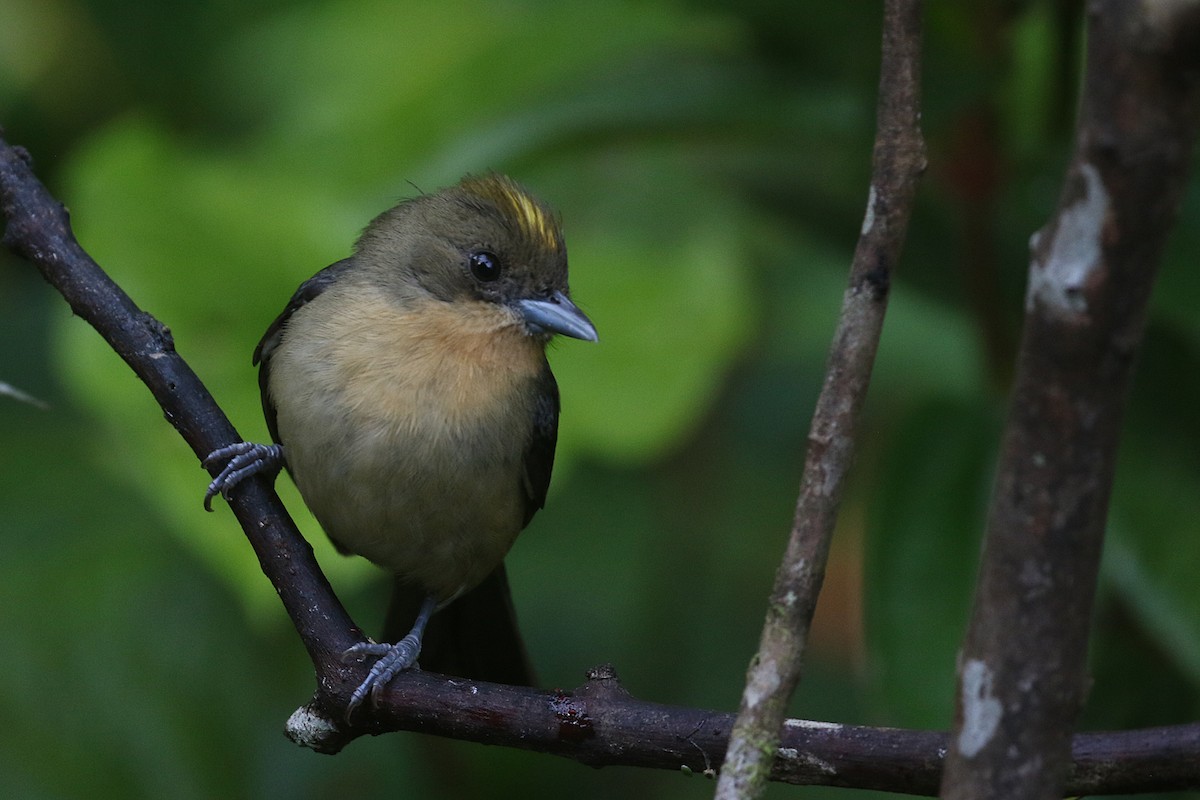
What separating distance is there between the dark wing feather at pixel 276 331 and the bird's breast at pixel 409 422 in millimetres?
48

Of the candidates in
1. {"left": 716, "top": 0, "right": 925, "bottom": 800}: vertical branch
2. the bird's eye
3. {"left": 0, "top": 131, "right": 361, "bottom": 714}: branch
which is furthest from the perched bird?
{"left": 716, "top": 0, "right": 925, "bottom": 800}: vertical branch

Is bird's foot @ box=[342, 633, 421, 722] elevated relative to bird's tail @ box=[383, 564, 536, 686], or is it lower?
elevated

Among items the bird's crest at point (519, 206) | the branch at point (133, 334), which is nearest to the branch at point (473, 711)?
the branch at point (133, 334)

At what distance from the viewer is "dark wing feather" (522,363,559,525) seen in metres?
3.49

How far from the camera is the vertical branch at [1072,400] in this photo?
117cm

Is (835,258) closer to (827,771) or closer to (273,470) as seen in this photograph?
(273,470)

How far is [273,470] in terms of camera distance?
3391 millimetres

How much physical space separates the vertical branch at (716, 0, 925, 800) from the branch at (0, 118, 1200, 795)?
1.36 ft

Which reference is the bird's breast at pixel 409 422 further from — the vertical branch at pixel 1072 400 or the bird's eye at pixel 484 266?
the vertical branch at pixel 1072 400

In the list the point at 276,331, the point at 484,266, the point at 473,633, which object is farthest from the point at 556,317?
the point at 473,633

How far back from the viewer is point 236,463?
9.43 ft

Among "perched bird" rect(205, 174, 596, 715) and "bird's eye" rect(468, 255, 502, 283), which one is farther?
"bird's eye" rect(468, 255, 502, 283)

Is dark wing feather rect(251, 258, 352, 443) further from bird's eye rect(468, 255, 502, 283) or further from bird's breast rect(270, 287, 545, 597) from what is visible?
bird's eye rect(468, 255, 502, 283)

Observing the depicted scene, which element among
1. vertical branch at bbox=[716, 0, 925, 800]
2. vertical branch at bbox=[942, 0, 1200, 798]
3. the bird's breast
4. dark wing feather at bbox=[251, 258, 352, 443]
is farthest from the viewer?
dark wing feather at bbox=[251, 258, 352, 443]
